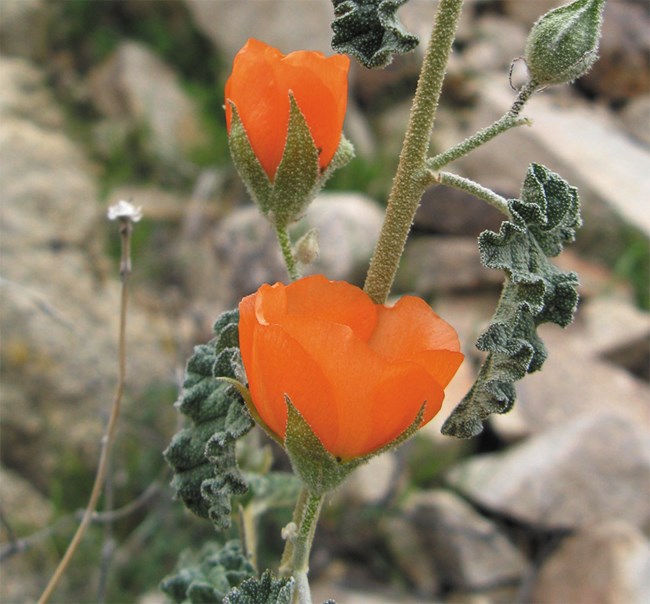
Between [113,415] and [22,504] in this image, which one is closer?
[113,415]

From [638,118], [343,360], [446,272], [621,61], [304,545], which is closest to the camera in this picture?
[343,360]

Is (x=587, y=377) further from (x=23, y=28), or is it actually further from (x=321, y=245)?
(x=23, y=28)

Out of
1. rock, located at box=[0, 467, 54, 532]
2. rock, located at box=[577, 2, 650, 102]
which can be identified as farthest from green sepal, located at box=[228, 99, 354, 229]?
rock, located at box=[577, 2, 650, 102]

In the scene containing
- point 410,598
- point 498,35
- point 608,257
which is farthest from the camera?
point 498,35

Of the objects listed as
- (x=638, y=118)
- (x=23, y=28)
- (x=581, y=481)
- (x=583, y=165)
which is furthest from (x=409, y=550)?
(x=638, y=118)

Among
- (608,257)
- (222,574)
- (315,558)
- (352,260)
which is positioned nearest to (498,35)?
(608,257)

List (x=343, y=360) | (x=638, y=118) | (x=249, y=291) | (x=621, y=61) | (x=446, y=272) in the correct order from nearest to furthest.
→ (x=343, y=360), (x=249, y=291), (x=446, y=272), (x=638, y=118), (x=621, y=61)

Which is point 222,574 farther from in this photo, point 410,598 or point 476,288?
point 476,288

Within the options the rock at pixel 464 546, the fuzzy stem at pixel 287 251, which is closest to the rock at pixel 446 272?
the rock at pixel 464 546
